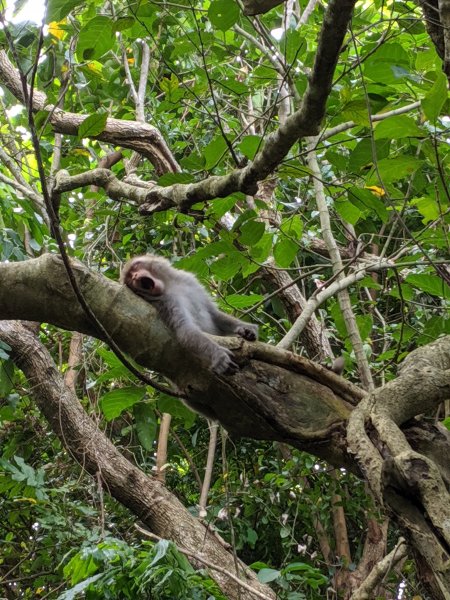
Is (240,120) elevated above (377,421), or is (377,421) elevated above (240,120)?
(240,120)

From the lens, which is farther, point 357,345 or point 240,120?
point 240,120

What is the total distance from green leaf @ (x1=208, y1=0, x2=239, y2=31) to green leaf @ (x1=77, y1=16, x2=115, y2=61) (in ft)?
2.21

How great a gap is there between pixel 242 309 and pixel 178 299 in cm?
104

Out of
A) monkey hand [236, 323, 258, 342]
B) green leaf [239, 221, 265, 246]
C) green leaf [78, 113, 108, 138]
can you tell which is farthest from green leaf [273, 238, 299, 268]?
green leaf [78, 113, 108, 138]

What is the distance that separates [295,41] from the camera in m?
3.21

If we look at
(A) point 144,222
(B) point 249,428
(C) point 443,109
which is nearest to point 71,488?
(A) point 144,222

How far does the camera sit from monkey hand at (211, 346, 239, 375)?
2768 millimetres

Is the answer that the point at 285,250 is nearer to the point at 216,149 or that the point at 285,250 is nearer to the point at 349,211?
the point at 349,211

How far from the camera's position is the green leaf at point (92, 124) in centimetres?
314

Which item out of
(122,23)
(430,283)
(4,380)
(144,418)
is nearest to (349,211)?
(430,283)

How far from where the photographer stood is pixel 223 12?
119 inches

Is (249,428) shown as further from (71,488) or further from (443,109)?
(71,488)

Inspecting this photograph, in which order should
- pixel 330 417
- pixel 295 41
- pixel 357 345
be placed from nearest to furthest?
pixel 330 417
pixel 295 41
pixel 357 345

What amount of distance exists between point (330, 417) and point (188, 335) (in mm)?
659
